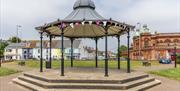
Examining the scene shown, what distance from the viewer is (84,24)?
20.3m

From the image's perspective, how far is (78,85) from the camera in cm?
1483

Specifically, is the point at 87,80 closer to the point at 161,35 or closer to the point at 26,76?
the point at 26,76

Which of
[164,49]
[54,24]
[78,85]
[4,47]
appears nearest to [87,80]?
[78,85]

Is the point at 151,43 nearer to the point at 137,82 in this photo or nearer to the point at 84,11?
the point at 84,11

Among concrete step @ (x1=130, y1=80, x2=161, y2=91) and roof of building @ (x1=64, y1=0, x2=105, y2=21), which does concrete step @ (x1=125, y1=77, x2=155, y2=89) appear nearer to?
concrete step @ (x1=130, y1=80, x2=161, y2=91)

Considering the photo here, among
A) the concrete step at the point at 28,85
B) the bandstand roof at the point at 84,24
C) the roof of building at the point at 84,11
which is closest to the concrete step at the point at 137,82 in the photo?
the bandstand roof at the point at 84,24

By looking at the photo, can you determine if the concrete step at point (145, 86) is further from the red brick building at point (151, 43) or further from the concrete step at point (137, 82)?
the red brick building at point (151, 43)

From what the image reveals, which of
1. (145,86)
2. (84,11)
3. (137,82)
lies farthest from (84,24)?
(145,86)

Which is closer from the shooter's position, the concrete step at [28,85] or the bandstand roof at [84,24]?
the concrete step at [28,85]

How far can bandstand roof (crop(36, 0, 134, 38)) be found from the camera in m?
17.8

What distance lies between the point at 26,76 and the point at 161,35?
69274mm

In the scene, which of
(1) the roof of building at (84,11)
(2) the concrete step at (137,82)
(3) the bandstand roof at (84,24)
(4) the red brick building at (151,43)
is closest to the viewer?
(2) the concrete step at (137,82)

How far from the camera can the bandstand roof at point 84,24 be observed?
58.3 ft

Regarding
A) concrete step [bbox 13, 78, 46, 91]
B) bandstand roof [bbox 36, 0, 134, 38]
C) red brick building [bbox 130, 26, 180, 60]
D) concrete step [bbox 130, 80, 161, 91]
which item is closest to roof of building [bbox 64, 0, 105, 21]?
bandstand roof [bbox 36, 0, 134, 38]
